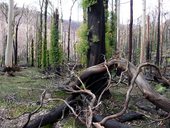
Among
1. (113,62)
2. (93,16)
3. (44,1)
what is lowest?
(113,62)

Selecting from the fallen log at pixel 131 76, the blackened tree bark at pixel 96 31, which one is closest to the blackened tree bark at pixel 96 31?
the blackened tree bark at pixel 96 31

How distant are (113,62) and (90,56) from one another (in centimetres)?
536

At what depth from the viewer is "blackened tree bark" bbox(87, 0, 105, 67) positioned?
11.9m

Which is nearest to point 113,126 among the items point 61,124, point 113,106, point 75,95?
point 75,95

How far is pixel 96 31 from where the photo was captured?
11930 mm

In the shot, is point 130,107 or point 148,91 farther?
point 130,107

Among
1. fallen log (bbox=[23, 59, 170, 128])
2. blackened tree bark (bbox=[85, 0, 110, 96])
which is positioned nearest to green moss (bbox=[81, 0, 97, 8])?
blackened tree bark (bbox=[85, 0, 110, 96])

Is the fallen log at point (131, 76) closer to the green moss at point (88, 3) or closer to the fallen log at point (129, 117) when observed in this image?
the fallen log at point (129, 117)

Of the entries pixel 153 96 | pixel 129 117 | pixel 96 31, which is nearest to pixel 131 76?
pixel 153 96

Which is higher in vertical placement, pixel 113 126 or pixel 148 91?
pixel 148 91

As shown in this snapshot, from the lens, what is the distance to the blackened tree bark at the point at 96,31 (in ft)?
38.9

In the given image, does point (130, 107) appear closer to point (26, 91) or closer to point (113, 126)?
point (113, 126)

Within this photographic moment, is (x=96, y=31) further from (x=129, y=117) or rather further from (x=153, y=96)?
(x=153, y=96)

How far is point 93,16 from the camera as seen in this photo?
39.1 feet
